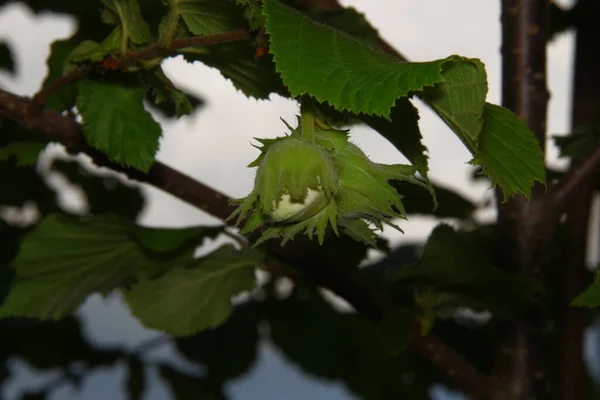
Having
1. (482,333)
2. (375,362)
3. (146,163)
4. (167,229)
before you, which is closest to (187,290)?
(167,229)

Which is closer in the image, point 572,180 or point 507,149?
point 507,149

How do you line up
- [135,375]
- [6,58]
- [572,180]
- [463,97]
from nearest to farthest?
1. [463,97]
2. [572,180]
3. [135,375]
4. [6,58]

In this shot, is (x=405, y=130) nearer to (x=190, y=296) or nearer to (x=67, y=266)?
(x=190, y=296)

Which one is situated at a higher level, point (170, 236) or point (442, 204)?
point (442, 204)

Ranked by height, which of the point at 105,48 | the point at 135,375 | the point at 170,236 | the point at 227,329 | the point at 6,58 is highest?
the point at 6,58

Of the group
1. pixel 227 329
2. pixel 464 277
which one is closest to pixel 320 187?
pixel 464 277

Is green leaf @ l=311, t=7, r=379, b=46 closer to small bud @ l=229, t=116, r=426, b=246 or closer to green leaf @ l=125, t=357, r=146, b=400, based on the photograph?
small bud @ l=229, t=116, r=426, b=246

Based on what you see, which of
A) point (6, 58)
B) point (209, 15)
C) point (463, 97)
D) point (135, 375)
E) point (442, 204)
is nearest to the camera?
point (463, 97)
